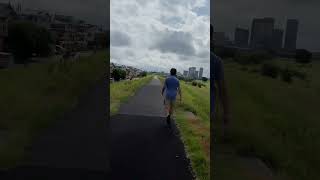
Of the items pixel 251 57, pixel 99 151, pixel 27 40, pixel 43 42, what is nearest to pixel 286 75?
pixel 251 57

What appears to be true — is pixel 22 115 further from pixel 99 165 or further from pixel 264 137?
pixel 264 137

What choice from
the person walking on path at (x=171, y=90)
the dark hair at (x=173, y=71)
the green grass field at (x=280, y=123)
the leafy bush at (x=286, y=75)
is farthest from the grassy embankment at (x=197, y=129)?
the leafy bush at (x=286, y=75)

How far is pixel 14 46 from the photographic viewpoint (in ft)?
22.0

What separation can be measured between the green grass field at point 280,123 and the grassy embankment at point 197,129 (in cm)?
29

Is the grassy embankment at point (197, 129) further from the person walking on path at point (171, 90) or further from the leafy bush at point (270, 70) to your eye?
the leafy bush at point (270, 70)

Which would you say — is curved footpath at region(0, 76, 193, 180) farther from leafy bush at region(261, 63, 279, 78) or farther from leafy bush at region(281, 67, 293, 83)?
leafy bush at region(281, 67, 293, 83)

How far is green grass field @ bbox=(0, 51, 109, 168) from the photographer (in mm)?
6091

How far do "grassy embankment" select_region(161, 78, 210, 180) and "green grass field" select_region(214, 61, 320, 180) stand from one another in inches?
11.3

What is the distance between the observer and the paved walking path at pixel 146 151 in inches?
208

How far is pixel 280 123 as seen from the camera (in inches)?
249

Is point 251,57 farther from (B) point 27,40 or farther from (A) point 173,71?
(B) point 27,40

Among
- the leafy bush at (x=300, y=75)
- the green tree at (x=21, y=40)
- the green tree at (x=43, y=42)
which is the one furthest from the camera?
the leafy bush at (x=300, y=75)

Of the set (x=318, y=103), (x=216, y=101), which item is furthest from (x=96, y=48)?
(x=318, y=103)

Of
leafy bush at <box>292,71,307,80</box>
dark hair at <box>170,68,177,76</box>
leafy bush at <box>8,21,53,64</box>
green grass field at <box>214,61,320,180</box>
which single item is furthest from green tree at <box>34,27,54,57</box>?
leafy bush at <box>292,71,307,80</box>
